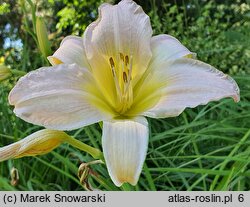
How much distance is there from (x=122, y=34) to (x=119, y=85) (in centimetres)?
5

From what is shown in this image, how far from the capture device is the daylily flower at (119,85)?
415 mm

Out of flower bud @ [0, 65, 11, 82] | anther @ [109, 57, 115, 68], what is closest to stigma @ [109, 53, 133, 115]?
anther @ [109, 57, 115, 68]

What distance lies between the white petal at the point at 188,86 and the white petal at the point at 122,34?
3cm

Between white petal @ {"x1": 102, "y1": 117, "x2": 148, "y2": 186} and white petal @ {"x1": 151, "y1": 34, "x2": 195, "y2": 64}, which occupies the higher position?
white petal @ {"x1": 151, "y1": 34, "x2": 195, "y2": 64}

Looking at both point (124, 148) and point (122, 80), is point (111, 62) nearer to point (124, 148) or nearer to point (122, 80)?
point (122, 80)

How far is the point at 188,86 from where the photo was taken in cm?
46

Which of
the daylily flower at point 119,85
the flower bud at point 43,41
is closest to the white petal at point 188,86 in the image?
the daylily flower at point 119,85

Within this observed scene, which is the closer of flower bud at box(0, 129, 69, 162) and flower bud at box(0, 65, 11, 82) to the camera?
flower bud at box(0, 129, 69, 162)

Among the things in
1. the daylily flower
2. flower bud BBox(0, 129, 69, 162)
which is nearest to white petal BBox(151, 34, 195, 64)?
the daylily flower

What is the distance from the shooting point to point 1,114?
1.54m

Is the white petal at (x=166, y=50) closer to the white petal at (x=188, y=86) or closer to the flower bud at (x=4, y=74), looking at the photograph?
the white petal at (x=188, y=86)

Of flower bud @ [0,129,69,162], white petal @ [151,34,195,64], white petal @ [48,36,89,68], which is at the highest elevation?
white petal @ [48,36,89,68]

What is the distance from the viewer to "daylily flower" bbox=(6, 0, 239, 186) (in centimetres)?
41

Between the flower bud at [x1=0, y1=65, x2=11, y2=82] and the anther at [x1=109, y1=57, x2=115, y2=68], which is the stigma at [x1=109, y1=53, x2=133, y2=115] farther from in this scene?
the flower bud at [x1=0, y1=65, x2=11, y2=82]
